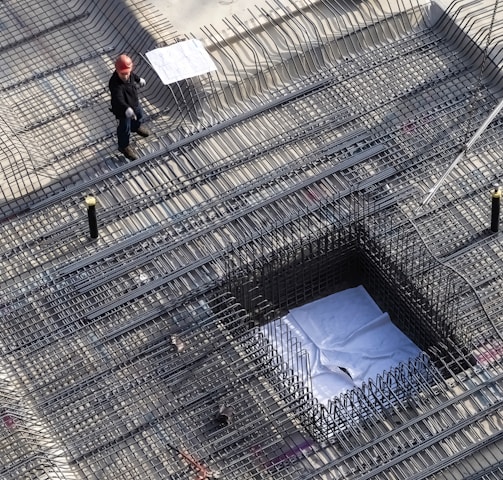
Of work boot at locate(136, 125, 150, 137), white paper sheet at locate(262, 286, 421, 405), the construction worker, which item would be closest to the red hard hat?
the construction worker

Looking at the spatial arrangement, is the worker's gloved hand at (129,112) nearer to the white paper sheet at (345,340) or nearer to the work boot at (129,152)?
the work boot at (129,152)

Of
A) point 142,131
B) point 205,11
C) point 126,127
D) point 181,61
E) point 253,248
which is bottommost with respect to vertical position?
point 142,131

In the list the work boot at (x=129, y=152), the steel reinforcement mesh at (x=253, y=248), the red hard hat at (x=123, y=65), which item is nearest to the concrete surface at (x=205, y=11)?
the steel reinforcement mesh at (x=253, y=248)

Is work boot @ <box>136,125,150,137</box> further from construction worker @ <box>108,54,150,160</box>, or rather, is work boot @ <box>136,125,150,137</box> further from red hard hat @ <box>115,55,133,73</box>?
red hard hat @ <box>115,55,133,73</box>

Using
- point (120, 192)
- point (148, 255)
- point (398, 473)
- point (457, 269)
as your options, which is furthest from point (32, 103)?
point (398, 473)

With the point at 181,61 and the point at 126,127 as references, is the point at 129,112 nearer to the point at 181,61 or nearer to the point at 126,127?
the point at 126,127

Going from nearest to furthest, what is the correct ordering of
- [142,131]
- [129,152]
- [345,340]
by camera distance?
[345,340] → [129,152] → [142,131]

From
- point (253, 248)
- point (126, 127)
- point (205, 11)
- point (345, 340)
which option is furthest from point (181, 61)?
point (345, 340)
